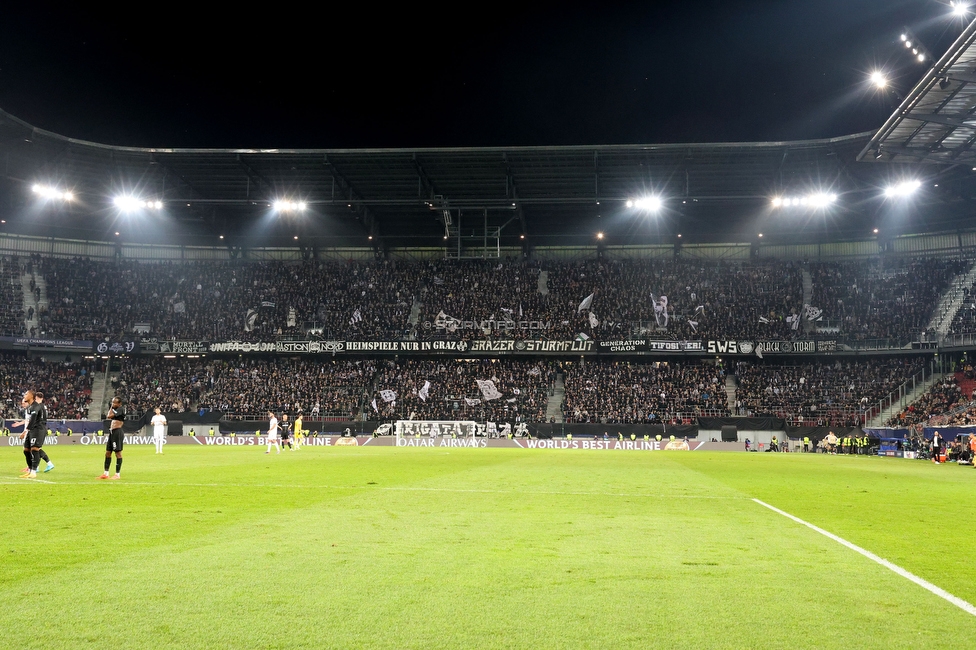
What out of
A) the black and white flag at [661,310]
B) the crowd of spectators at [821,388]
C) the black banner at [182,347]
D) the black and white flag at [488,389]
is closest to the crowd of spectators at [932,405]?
the crowd of spectators at [821,388]

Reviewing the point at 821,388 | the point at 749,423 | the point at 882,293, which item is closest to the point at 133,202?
the point at 749,423

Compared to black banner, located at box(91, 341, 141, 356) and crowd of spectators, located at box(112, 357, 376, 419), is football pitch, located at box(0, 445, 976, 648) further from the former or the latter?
black banner, located at box(91, 341, 141, 356)

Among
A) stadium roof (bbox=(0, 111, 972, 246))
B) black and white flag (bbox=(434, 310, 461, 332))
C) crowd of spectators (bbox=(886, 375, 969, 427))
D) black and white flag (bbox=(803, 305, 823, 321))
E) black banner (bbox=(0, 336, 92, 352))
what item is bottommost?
crowd of spectators (bbox=(886, 375, 969, 427))

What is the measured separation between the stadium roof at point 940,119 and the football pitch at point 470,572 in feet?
63.1

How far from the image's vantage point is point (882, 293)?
59625mm

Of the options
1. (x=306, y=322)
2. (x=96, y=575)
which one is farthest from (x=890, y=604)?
(x=306, y=322)

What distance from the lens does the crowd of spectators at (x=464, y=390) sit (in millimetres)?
54469

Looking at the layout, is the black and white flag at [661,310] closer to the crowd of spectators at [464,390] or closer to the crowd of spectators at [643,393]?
the crowd of spectators at [643,393]

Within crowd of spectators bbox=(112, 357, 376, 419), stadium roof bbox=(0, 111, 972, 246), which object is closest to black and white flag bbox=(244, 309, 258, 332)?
crowd of spectators bbox=(112, 357, 376, 419)

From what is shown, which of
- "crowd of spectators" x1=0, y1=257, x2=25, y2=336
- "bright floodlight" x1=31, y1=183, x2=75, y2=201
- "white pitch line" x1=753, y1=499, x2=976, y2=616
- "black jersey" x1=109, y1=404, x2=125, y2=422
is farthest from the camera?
"crowd of spectators" x1=0, y1=257, x2=25, y2=336

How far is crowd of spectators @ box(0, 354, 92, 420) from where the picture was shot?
54250mm

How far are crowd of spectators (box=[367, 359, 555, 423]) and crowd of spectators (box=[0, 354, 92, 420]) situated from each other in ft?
75.2

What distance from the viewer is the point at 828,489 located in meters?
17.6

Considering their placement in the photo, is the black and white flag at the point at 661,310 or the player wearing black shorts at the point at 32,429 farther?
the black and white flag at the point at 661,310
